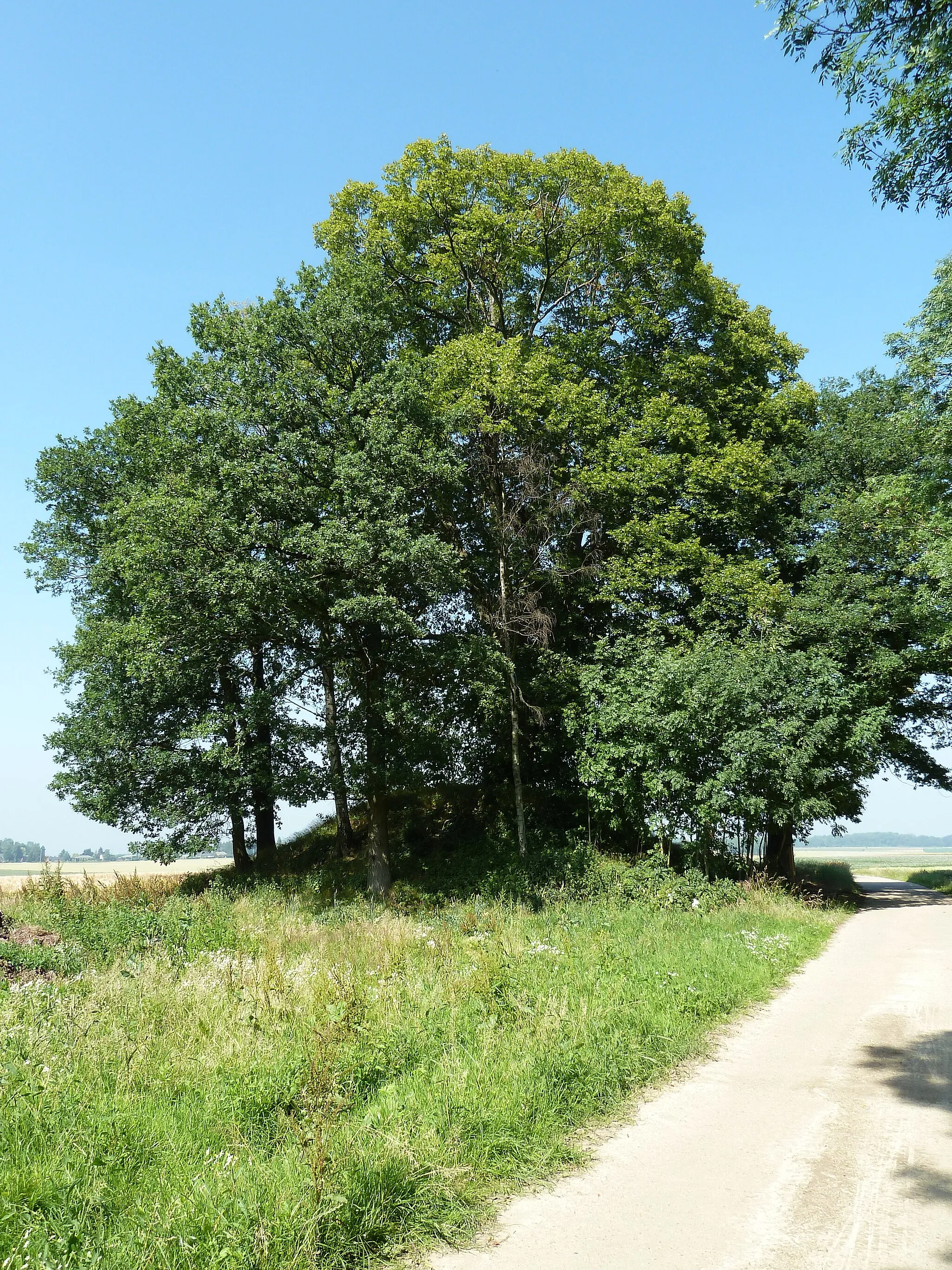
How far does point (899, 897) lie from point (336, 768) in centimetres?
1790

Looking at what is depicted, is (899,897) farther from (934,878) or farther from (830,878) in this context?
(934,878)

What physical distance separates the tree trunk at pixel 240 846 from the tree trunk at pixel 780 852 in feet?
50.6

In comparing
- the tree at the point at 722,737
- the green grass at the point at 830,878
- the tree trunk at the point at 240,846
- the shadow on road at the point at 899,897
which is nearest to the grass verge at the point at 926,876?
the shadow on road at the point at 899,897

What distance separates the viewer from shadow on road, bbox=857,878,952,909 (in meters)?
20.8

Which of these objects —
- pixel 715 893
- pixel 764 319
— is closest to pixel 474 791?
pixel 715 893

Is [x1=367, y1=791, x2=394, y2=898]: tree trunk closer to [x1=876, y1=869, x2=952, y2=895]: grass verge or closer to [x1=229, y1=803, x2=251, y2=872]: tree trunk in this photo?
[x1=229, y1=803, x2=251, y2=872]: tree trunk

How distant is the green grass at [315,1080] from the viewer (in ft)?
12.0

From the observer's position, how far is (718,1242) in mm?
3771

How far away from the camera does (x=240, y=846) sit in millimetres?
24844

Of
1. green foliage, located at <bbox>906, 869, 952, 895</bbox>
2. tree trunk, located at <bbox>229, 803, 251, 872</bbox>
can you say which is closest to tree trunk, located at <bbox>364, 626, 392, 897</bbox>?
tree trunk, located at <bbox>229, 803, 251, 872</bbox>

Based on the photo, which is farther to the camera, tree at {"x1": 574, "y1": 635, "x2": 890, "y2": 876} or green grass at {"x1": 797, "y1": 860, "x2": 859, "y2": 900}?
green grass at {"x1": 797, "y1": 860, "x2": 859, "y2": 900}

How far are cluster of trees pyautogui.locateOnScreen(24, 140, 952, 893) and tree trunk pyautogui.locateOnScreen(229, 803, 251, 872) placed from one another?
0.37 m

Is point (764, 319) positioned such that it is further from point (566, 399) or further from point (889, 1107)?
point (889, 1107)

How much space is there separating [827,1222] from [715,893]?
41.1 feet
